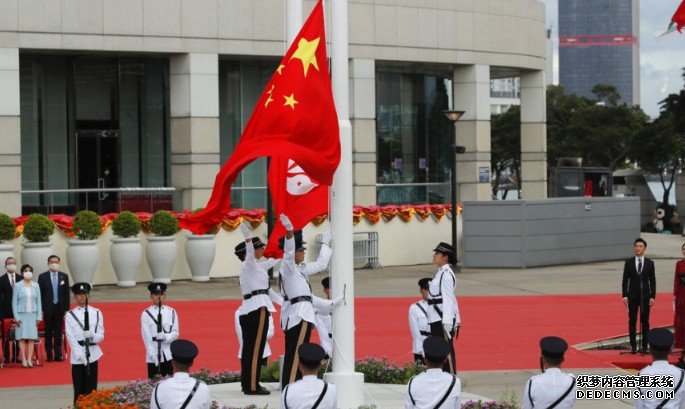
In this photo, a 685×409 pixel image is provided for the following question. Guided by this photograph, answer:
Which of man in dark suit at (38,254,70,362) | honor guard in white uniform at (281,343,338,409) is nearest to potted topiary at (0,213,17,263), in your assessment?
man in dark suit at (38,254,70,362)

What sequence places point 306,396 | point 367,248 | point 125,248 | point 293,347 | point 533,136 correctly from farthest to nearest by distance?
point 533,136 < point 367,248 < point 125,248 < point 293,347 < point 306,396

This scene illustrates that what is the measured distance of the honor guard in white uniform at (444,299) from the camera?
16.4 metres

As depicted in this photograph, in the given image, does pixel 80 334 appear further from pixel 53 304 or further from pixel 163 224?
pixel 163 224

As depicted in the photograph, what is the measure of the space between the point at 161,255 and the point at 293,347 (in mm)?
17284

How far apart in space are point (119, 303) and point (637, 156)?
5674cm

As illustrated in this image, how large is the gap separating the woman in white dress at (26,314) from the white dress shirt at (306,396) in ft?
37.6

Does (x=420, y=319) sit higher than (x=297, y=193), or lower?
lower

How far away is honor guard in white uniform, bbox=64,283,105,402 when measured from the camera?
15.7m

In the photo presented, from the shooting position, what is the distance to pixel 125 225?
31172 millimetres

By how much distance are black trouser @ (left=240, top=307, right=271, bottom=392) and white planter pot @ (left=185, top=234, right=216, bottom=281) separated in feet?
56.2

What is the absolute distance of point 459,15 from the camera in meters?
39.7

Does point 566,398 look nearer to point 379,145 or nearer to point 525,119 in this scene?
point 379,145

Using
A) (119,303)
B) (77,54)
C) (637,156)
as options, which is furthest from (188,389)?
(637,156)

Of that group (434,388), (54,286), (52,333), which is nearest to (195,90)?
(54,286)
